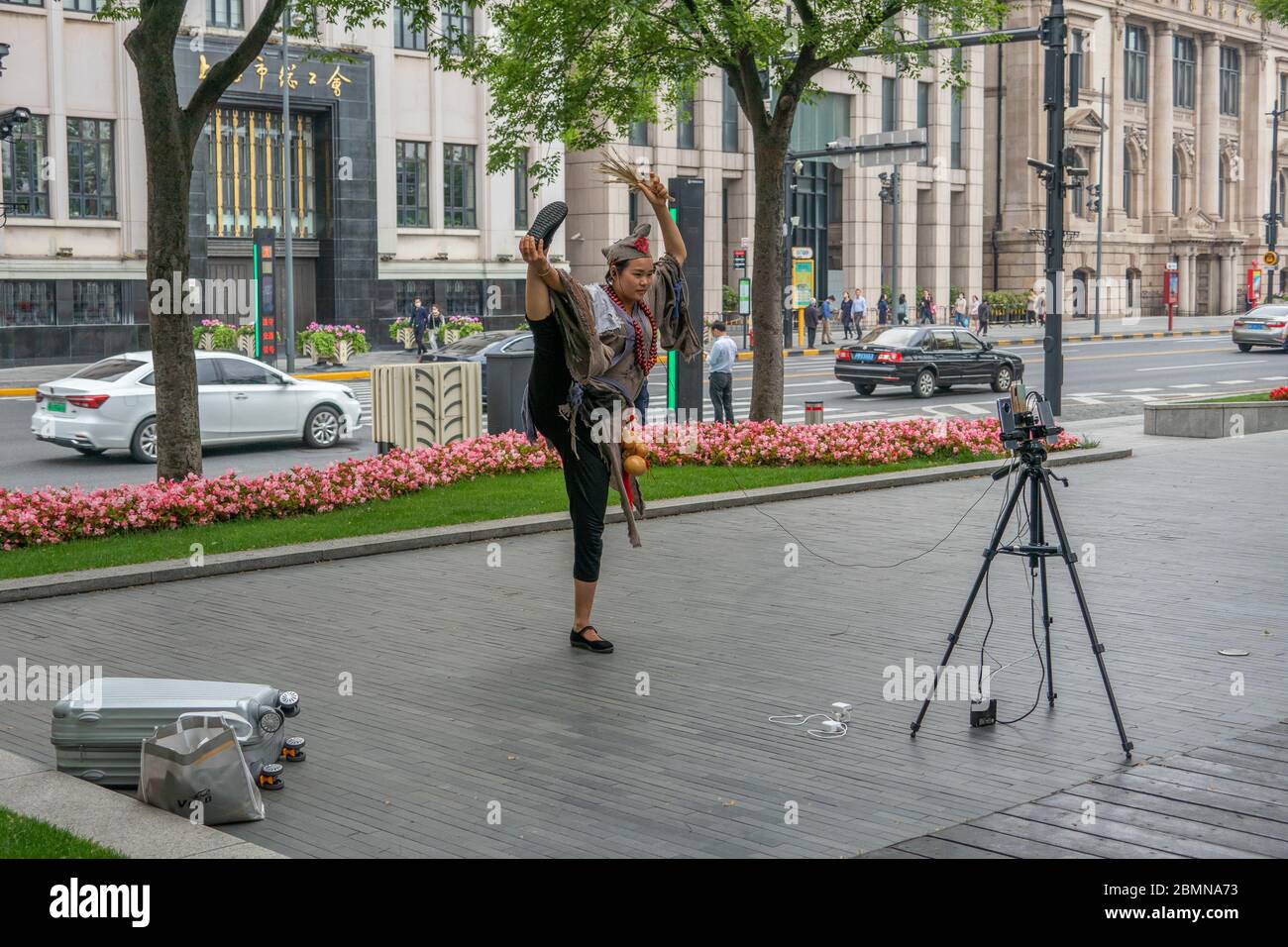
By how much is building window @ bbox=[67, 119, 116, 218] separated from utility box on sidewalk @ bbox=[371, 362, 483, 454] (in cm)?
2419

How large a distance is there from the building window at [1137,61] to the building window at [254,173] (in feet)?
154

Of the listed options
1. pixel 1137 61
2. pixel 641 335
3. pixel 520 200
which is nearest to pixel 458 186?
pixel 520 200

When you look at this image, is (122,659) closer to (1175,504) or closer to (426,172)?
(1175,504)

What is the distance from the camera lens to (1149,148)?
78062 millimetres

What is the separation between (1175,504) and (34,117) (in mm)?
31295

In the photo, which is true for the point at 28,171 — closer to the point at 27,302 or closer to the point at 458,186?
the point at 27,302

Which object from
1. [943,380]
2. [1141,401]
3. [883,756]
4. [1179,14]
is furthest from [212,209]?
[1179,14]

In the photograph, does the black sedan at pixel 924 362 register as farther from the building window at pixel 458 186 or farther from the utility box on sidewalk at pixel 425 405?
the building window at pixel 458 186

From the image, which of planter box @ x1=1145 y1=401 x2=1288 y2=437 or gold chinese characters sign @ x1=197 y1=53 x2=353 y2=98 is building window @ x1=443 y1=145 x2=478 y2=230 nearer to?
gold chinese characters sign @ x1=197 y1=53 x2=353 y2=98

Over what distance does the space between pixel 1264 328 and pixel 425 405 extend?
34.6 m

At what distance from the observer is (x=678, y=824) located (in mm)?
5520

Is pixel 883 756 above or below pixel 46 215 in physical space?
below

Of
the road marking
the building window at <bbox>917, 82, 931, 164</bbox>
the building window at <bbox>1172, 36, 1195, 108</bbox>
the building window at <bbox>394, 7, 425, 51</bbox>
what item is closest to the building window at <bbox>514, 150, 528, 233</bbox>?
the building window at <bbox>394, 7, 425, 51</bbox>

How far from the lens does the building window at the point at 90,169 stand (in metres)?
38.2
